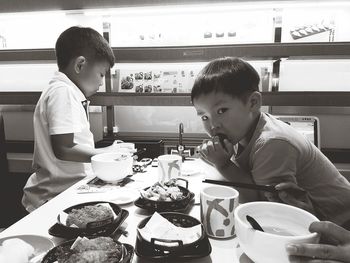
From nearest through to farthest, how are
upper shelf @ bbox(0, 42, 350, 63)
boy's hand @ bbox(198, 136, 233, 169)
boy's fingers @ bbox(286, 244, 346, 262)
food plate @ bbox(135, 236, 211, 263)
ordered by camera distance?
boy's fingers @ bbox(286, 244, 346, 262)
food plate @ bbox(135, 236, 211, 263)
boy's hand @ bbox(198, 136, 233, 169)
upper shelf @ bbox(0, 42, 350, 63)

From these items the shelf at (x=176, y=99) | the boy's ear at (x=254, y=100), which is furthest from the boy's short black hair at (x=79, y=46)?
the boy's ear at (x=254, y=100)

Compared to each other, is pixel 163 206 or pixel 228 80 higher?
pixel 228 80

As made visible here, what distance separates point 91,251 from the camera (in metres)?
0.83

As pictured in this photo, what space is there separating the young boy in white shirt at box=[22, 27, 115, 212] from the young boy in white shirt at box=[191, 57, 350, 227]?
873mm

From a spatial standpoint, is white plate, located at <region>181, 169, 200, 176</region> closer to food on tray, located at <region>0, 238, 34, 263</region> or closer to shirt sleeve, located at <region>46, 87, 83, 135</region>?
shirt sleeve, located at <region>46, 87, 83, 135</region>

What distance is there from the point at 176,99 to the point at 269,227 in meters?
2.08

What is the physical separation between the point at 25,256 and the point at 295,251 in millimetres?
766

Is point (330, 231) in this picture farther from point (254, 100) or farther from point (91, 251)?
point (254, 100)

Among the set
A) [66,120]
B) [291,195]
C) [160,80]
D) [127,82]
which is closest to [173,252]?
[291,195]

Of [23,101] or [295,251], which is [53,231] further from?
[23,101]

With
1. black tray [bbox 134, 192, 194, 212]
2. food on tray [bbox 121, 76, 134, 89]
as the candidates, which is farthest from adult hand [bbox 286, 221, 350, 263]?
food on tray [bbox 121, 76, 134, 89]

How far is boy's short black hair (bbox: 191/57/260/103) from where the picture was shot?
4.85 feet

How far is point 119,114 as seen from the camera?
3.46 m

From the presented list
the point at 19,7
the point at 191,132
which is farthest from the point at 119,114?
the point at 19,7
